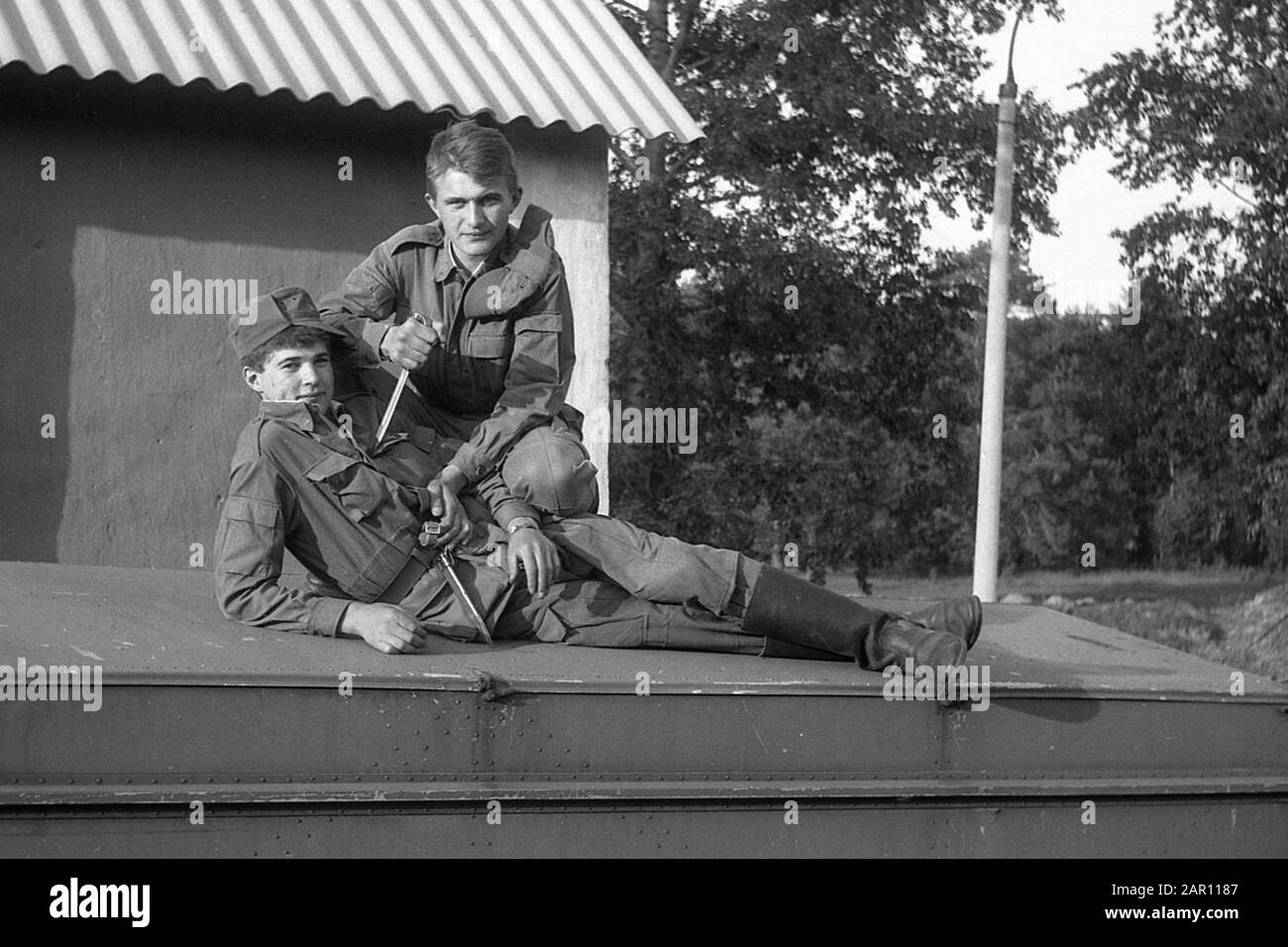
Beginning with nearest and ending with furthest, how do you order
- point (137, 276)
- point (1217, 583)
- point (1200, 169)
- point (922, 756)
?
point (922, 756) → point (137, 276) → point (1200, 169) → point (1217, 583)

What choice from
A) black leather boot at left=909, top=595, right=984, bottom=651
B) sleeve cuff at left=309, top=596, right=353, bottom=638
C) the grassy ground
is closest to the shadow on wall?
sleeve cuff at left=309, top=596, right=353, bottom=638

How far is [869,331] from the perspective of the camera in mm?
13727

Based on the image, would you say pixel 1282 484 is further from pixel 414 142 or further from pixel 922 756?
pixel 922 756

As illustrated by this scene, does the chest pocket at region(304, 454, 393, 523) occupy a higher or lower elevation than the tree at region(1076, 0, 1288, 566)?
lower

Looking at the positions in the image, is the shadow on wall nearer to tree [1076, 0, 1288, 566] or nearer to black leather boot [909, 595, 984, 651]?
black leather boot [909, 595, 984, 651]
